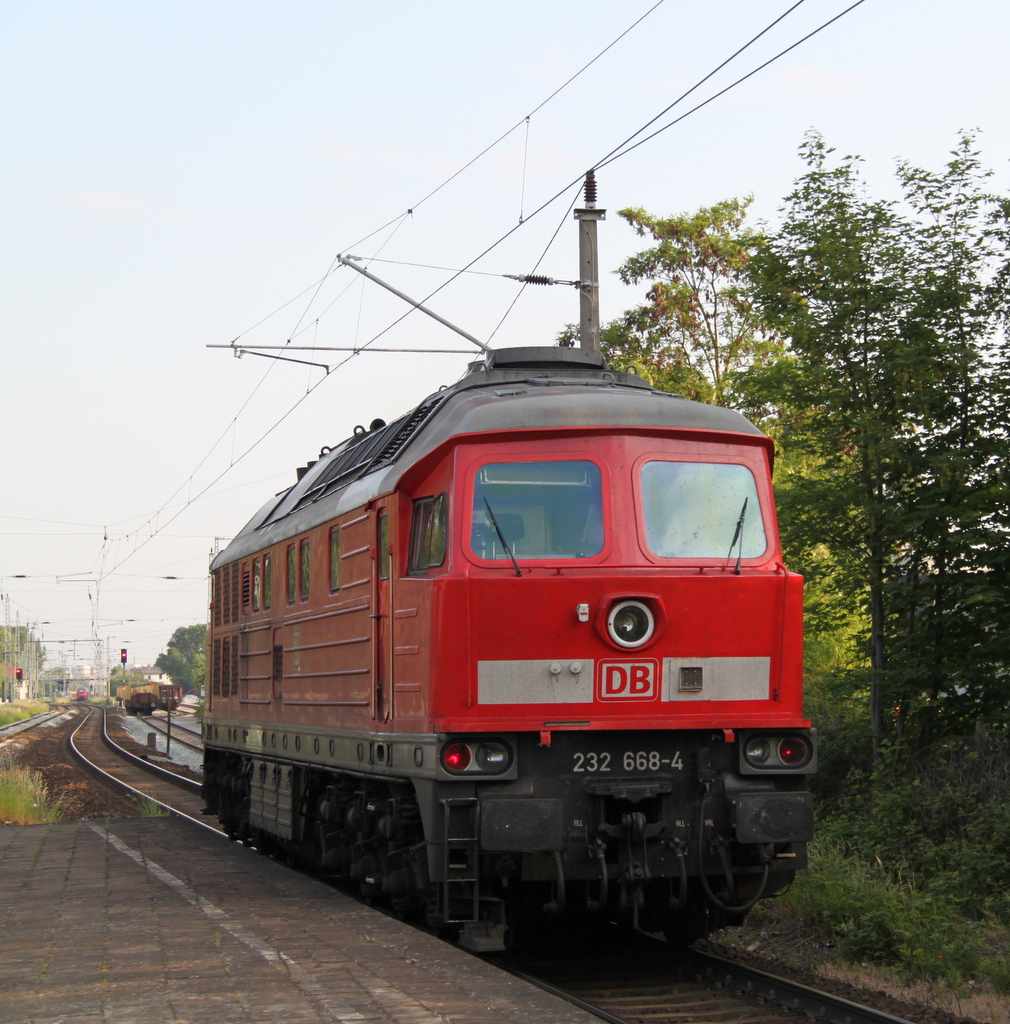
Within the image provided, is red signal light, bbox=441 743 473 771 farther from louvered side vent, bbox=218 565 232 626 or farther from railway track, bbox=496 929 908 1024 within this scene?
louvered side vent, bbox=218 565 232 626

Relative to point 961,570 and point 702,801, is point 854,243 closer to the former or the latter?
point 961,570

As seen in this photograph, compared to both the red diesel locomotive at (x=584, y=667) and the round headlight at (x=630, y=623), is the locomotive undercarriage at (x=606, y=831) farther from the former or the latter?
the round headlight at (x=630, y=623)

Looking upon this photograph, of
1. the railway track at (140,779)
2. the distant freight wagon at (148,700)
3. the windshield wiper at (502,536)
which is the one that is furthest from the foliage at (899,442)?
the distant freight wagon at (148,700)

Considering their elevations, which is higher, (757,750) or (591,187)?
(591,187)

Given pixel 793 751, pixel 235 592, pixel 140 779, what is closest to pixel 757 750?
pixel 793 751

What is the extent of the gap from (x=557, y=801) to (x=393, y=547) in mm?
2024

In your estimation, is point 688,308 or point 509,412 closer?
point 509,412

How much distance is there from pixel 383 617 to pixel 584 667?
1.67 m

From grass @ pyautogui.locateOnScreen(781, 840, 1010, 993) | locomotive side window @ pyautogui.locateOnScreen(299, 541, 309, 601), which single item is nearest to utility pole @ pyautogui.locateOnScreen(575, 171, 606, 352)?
locomotive side window @ pyautogui.locateOnScreen(299, 541, 309, 601)

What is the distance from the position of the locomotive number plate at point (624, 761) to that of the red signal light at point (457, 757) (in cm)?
63

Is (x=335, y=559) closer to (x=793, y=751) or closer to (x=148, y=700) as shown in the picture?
(x=793, y=751)

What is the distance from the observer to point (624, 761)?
306 inches

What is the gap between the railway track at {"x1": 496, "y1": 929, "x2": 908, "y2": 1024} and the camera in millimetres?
6941

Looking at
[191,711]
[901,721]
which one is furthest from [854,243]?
[191,711]
